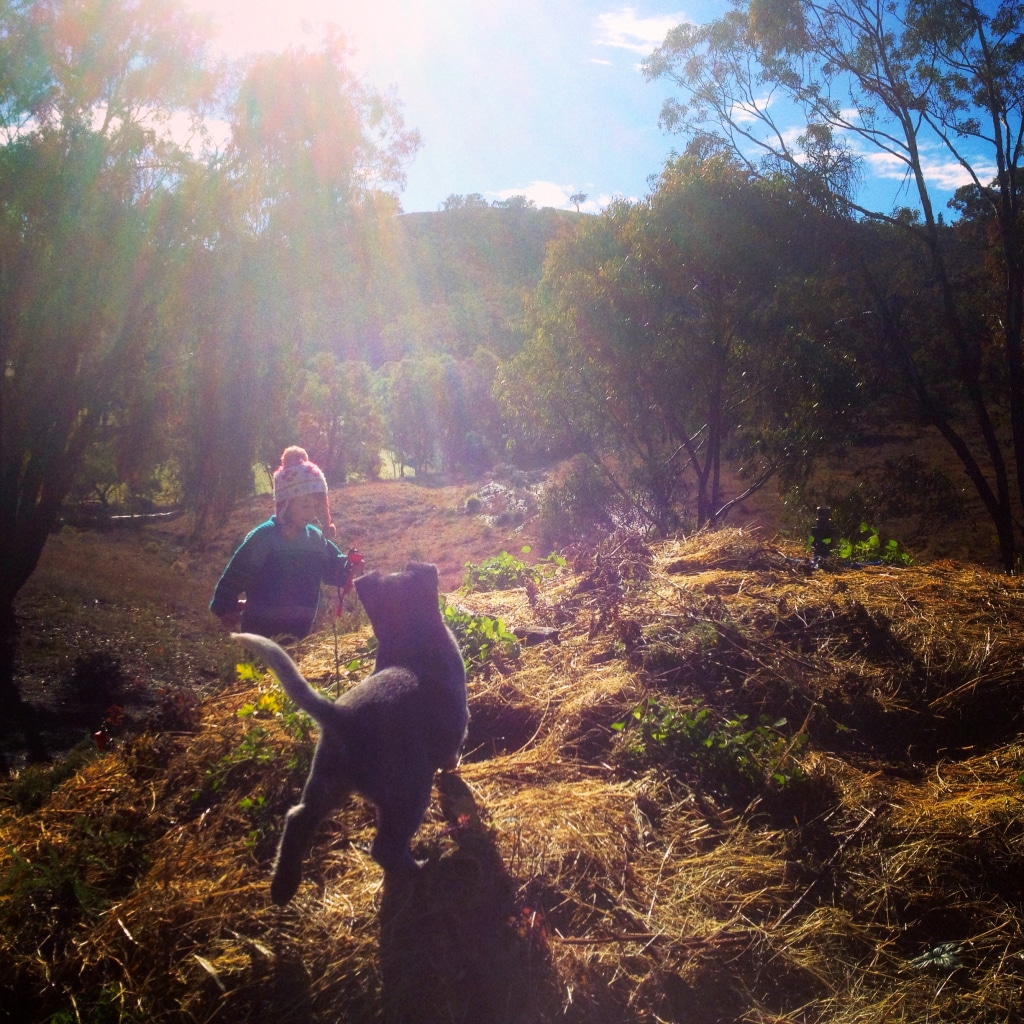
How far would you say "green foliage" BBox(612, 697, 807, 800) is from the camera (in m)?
3.41

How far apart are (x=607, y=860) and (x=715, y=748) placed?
3.07ft

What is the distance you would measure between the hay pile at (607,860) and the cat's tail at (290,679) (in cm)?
79


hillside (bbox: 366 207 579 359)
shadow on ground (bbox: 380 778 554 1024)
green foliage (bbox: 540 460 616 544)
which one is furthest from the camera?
hillside (bbox: 366 207 579 359)

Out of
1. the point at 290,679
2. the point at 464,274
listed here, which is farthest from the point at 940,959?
the point at 464,274

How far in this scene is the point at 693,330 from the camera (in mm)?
13477

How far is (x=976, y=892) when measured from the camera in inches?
111

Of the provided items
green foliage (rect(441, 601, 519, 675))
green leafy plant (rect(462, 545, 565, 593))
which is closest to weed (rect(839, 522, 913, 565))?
green leafy plant (rect(462, 545, 565, 593))

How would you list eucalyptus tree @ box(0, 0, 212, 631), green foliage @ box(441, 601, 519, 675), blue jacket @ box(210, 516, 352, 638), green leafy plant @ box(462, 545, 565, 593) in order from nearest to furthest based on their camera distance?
1. blue jacket @ box(210, 516, 352, 638)
2. green foliage @ box(441, 601, 519, 675)
3. green leafy plant @ box(462, 545, 565, 593)
4. eucalyptus tree @ box(0, 0, 212, 631)

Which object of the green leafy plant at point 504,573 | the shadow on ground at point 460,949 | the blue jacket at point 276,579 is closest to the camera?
the shadow on ground at point 460,949

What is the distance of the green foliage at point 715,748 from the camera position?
11.2ft

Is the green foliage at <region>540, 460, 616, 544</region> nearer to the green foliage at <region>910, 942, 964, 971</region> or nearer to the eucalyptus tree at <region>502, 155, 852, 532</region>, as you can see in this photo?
the eucalyptus tree at <region>502, 155, 852, 532</region>

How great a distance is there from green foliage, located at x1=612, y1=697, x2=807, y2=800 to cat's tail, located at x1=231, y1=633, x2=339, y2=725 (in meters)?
1.83

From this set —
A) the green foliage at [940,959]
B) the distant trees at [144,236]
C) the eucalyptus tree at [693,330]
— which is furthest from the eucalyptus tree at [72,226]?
the green foliage at [940,959]

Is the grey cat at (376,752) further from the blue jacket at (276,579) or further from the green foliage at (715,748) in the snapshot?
the blue jacket at (276,579)
